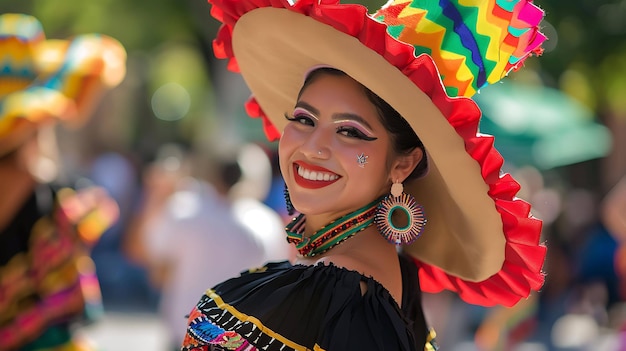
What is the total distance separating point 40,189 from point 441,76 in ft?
9.14

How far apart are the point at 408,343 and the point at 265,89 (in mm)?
1161

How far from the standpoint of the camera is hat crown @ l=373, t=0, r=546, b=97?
10.1 ft

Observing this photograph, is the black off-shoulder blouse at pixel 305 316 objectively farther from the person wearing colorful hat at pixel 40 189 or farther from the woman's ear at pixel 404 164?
the person wearing colorful hat at pixel 40 189

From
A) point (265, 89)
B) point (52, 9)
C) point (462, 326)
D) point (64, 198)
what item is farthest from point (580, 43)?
point (265, 89)

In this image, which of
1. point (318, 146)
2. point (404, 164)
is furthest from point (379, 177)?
point (318, 146)

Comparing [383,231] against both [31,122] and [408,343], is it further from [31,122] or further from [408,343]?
[31,122]

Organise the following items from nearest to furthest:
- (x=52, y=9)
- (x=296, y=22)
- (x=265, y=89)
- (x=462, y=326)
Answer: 1. (x=296, y=22)
2. (x=265, y=89)
3. (x=462, y=326)
4. (x=52, y=9)

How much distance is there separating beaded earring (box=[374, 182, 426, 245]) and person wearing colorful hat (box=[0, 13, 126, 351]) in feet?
8.35

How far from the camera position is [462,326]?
1004 centimetres

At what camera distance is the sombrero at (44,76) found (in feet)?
16.8

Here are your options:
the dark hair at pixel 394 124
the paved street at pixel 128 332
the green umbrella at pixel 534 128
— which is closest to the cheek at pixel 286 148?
the dark hair at pixel 394 124

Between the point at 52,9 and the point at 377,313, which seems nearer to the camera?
the point at 377,313

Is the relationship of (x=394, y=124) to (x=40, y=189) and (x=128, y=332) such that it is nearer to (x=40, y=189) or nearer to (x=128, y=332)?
(x=40, y=189)

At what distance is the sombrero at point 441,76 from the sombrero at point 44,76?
1.89m
